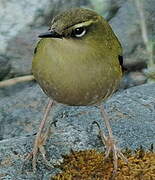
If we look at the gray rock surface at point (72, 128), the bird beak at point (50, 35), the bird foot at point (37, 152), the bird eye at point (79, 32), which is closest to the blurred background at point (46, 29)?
the gray rock surface at point (72, 128)

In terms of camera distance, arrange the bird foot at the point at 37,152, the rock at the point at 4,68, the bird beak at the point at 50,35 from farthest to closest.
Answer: the rock at the point at 4,68 → the bird foot at the point at 37,152 → the bird beak at the point at 50,35

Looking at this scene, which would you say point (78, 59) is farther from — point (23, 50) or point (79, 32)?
point (23, 50)

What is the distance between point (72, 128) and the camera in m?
5.02

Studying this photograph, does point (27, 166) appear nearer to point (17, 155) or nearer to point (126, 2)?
point (17, 155)

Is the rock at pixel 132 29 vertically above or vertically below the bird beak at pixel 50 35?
below

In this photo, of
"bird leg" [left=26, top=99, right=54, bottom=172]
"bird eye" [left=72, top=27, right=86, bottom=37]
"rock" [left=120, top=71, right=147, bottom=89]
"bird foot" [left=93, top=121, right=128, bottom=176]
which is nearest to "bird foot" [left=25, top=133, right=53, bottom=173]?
"bird leg" [left=26, top=99, right=54, bottom=172]

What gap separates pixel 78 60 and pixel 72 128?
1.23m

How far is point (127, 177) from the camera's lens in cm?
433

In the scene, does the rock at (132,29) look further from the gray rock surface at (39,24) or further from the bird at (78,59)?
the bird at (78,59)

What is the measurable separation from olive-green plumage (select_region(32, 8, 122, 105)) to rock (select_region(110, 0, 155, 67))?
10.3ft

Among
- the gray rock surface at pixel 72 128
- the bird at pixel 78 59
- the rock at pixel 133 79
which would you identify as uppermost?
the bird at pixel 78 59

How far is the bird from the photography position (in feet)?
12.4

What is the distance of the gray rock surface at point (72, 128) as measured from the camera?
178 inches

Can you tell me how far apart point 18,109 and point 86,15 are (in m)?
2.79
